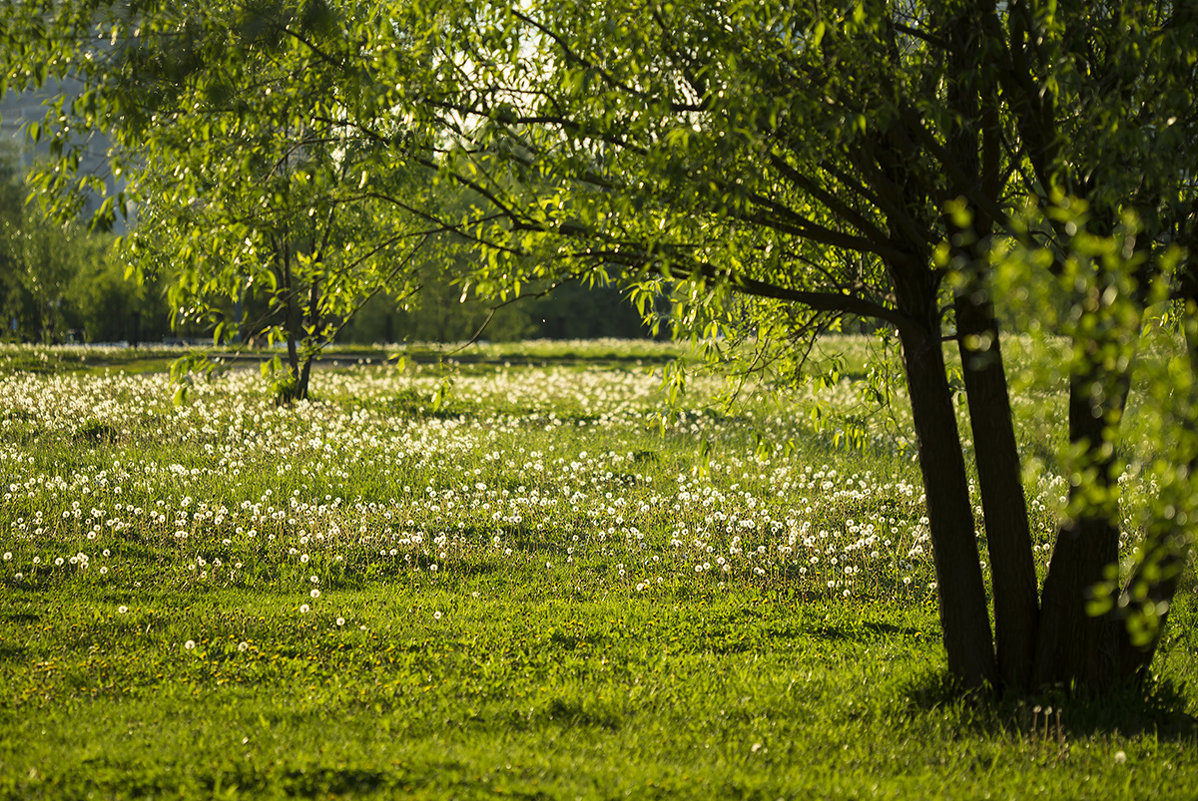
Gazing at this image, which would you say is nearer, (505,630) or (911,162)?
(911,162)

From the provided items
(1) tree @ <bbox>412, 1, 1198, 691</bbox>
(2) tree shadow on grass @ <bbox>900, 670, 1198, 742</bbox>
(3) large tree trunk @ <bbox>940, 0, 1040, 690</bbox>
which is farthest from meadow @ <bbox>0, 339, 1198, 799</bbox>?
(1) tree @ <bbox>412, 1, 1198, 691</bbox>

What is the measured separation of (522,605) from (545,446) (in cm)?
794

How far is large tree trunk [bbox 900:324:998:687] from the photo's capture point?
296 inches

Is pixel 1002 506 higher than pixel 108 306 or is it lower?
lower

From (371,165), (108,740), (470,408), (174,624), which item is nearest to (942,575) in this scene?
(371,165)

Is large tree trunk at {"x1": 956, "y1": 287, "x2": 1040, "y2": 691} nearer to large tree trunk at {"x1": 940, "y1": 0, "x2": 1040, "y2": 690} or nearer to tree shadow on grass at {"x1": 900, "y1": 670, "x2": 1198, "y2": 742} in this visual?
large tree trunk at {"x1": 940, "y1": 0, "x2": 1040, "y2": 690}

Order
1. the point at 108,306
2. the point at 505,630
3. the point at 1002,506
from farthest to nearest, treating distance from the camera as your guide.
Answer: the point at 108,306 → the point at 505,630 → the point at 1002,506

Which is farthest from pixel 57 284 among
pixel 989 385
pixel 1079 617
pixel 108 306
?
pixel 1079 617

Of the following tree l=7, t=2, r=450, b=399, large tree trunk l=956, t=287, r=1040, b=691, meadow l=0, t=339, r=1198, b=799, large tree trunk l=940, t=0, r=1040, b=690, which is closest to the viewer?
meadow l=0, t=339, r=1198, b=799

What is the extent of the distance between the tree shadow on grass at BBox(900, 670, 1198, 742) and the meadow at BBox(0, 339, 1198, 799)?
0.10 feet

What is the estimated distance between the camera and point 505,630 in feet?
30.1

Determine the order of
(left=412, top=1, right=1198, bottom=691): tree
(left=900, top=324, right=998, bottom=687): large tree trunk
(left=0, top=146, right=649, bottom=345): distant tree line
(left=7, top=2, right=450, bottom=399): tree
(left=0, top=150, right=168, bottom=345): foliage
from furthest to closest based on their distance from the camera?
(left=0, top=146, right=649, bottom=345): distant tree line < (left=0, top=150, right=168, bottom=345): foliage < (left=900, top=324, right=998, bottom=687): large tree trunk < (left=7, top=2, right=450, bottom=399): tree < (left=412, top=1, right=1198, bottom=691): tree

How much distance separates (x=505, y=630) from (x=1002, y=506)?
14.8 feet

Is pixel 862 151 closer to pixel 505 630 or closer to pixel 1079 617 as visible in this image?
pixel 1079 617
